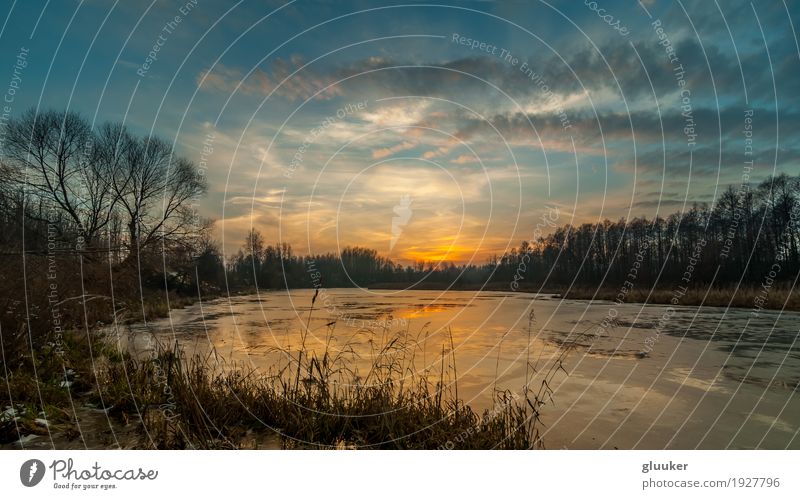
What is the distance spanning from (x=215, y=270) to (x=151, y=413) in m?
12.3

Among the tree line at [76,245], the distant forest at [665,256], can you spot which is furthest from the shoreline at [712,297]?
the tree line at [76,245]

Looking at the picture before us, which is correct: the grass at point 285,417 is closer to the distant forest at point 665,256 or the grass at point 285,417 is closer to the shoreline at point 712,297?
the distant forest at point 665,256

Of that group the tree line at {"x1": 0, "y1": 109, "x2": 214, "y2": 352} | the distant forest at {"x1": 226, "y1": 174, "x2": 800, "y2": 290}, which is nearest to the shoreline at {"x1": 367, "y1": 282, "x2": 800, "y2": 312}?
the distant forest at {"x1": 226, "y1": 174, "x2": 800, "y2": 290}

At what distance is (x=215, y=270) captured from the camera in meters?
17.1
